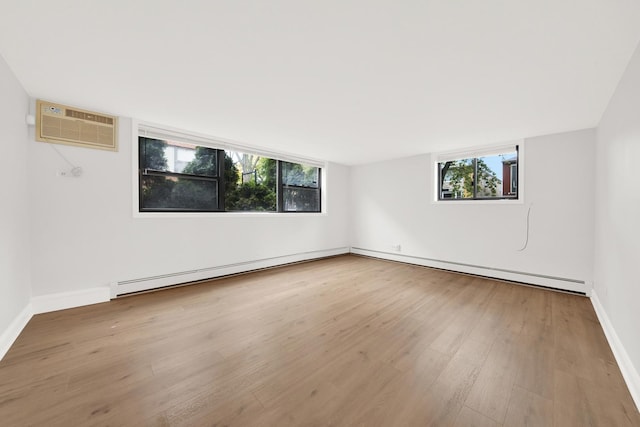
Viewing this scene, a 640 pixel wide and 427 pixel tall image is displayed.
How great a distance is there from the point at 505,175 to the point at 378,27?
3.72 meters

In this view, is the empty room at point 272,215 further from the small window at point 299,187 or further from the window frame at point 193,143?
the small window at point 299,187

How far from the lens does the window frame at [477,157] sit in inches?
144

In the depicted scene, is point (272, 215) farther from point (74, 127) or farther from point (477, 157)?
point (477, 157)

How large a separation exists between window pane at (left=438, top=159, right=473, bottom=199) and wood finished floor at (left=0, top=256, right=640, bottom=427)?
2.06 meters

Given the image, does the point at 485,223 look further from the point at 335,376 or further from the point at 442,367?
the point at 335,376

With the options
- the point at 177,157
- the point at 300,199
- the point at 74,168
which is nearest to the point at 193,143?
the point at 177,157

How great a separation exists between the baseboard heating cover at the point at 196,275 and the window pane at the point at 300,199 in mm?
995

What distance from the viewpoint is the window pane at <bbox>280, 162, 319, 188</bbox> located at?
496cm

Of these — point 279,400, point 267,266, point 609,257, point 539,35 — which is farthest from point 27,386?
point 609,257

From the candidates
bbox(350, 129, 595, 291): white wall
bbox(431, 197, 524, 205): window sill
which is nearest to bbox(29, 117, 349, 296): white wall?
bbox(350, 129, 595, 291): white wall

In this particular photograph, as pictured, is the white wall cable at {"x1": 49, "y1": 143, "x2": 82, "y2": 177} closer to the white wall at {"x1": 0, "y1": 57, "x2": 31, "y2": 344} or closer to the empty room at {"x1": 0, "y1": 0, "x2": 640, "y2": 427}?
the empty room at {"x1": 0, "y1": 0, "x2": 640, "y2": 427}

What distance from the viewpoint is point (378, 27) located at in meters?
1.51

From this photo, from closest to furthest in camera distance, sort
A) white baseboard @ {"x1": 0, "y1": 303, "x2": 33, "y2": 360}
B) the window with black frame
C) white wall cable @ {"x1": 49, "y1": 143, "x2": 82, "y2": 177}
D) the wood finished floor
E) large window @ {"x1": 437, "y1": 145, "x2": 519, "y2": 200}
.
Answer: the wood finished floor < white baseboard @ {"x1": 0, "y1": 303, "x2": 33, "y2": 360} < white wall cable @ {"x1": 49, "y1": 143, "x2": 82, "y2": 177} < the window with black frame < large window @ {"x1": 437, "y1": 145, "x2": 519, "y2": 200}

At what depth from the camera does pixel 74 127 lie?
8.95ft
